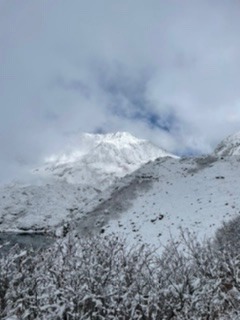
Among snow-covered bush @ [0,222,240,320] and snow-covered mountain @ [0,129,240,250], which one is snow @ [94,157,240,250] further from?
snow-covered bush @ [0,222,240,320]

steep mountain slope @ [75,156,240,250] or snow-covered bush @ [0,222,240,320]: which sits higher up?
steep mountain slope @ [75,156,240,250]

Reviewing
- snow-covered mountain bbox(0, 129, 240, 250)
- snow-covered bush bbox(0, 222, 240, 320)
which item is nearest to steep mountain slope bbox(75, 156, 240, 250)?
snow-covered mountain bbox(0, 129, 240, 250)

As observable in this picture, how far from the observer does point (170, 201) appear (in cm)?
3528

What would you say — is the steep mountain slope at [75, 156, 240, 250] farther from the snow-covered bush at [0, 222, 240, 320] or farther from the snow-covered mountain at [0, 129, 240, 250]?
the snow-covered bush at [0, 222, 240, 320]

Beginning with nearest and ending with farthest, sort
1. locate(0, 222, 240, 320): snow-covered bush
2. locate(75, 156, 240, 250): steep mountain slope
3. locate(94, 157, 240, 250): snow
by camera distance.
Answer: locate(0, 222, 240, 320): snow-covered bush < locate(94, 157, 240, 250): snow < locate(75, 156, 240, 250): steep mountain slope

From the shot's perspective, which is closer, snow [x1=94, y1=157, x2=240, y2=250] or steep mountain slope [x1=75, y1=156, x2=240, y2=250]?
snow [x1=94, y1=157, x2=240, y2=250]

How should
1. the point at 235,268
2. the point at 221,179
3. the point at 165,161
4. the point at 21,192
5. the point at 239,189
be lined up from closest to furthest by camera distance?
the point at 235,268 → the point at 239,189 → the point at 221,179 → the point at 165,161 → the point at 21,192

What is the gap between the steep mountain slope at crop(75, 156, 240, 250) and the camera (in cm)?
3008

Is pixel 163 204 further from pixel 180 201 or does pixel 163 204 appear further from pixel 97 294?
pixel 97 294

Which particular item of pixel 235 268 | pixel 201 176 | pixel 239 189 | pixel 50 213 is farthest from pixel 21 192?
pixel 235 268

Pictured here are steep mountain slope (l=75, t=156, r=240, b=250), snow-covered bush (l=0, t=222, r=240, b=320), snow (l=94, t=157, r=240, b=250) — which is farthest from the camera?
steep mountain slope (l=75, t=156, r=240, b=250)

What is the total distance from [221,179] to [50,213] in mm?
22340

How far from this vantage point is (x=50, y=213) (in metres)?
51.8

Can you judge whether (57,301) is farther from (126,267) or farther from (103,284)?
(126,267)
